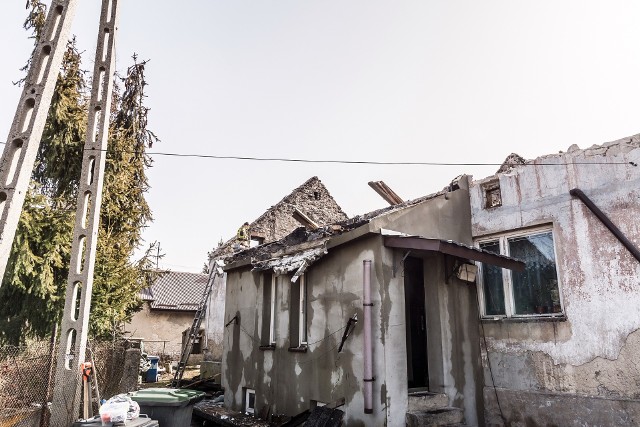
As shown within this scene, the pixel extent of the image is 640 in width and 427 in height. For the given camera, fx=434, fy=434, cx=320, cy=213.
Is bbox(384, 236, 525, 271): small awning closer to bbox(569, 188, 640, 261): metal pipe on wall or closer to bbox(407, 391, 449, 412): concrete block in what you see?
bbox(569, 188, 640, 261): metal pipe on wall

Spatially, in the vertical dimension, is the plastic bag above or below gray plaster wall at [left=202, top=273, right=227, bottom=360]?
below

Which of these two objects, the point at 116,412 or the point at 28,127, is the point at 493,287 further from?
the point at 28,127

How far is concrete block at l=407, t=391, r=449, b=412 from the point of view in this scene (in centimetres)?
757

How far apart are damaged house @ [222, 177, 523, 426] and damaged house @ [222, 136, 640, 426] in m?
0.03

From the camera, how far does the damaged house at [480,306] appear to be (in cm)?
725

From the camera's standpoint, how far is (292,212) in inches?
893

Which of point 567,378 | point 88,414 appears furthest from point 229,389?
point 567,378

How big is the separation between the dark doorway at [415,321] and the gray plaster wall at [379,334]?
0.67 meters

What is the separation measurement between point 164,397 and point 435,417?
4.78 m

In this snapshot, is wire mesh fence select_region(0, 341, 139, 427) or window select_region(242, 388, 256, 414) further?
window select_region(242, 388, 256, 414)

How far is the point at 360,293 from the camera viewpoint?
26.2 feet

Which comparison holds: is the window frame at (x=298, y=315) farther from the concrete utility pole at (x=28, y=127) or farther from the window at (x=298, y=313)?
the concrete utility pole at (x=28, y=127)

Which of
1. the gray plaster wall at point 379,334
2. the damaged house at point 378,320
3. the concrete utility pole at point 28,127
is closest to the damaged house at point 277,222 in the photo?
the damaged house at point 378,320

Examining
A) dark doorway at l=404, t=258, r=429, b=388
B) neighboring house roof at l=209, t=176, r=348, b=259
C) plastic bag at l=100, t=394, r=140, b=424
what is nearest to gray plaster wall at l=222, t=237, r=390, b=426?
dark doorway at l=404, t=258, r=429, b=388
